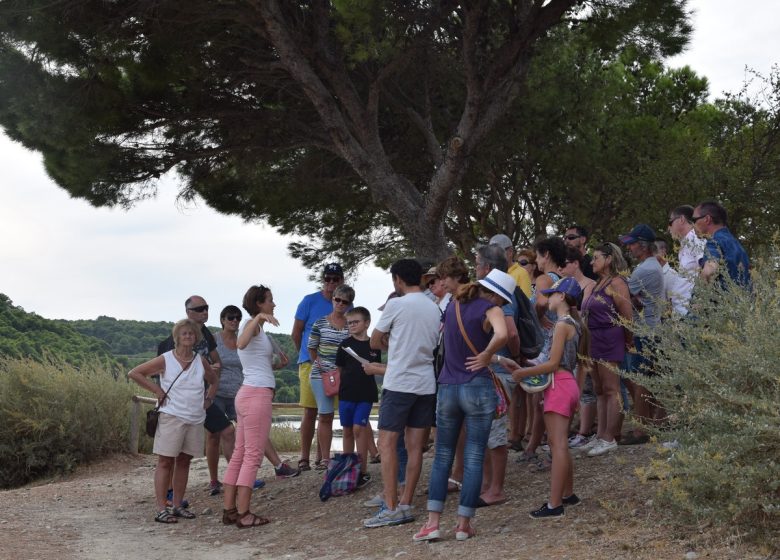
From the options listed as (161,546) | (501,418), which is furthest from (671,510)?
(161,546)

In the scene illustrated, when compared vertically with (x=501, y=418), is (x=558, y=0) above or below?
above

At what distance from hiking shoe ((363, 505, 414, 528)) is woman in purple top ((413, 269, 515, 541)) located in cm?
59

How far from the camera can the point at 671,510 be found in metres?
5.95

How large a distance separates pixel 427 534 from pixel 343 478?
2.14m

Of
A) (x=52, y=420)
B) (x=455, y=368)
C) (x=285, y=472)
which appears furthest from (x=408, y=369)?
(x=52, y=420)

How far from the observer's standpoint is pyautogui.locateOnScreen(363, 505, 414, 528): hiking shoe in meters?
6.95

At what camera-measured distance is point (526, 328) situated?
6.75m

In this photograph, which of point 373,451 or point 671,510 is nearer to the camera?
point 671,510

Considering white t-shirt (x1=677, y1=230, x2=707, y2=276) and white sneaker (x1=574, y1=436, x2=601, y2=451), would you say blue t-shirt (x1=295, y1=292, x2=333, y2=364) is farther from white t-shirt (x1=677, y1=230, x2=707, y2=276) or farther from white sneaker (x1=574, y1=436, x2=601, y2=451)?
white t-shirt (x1=677, y1=230, x2=707, y2=276)

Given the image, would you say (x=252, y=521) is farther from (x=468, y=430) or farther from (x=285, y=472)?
(x=468, y=430)

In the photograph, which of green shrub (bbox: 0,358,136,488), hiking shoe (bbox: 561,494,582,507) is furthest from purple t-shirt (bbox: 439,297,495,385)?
green shrub (bbox: 0,358,136,488)

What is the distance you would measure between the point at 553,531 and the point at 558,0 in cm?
897

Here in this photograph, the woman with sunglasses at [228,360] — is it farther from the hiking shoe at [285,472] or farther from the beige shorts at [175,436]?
the beige shorts at [175,436]

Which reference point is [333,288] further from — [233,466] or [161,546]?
[161,546]
